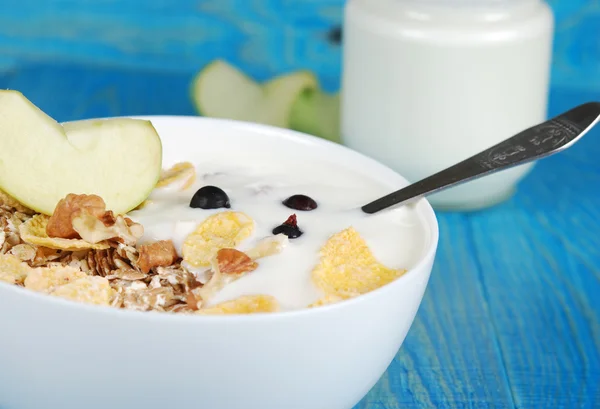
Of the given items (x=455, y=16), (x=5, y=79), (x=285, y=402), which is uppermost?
(x=455, y=16)

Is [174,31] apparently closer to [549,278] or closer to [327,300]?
[549,278]

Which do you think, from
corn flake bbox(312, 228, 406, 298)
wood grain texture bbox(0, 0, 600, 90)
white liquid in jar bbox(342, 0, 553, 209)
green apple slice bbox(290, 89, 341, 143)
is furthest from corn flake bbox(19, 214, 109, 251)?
wood grain texture bbox(0, 0, 600, 90)

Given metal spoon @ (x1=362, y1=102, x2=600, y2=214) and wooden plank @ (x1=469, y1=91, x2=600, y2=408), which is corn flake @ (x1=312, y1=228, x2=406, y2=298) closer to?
metal spoon @ (x1=362, y1=102, x2=600, y2=214)

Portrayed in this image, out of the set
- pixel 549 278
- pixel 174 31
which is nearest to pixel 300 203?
pixel 549 278

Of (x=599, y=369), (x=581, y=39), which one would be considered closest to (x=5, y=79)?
(x=581, y=39)

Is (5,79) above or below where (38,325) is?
below

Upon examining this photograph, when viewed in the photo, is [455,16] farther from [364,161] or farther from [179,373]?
[179,373]
